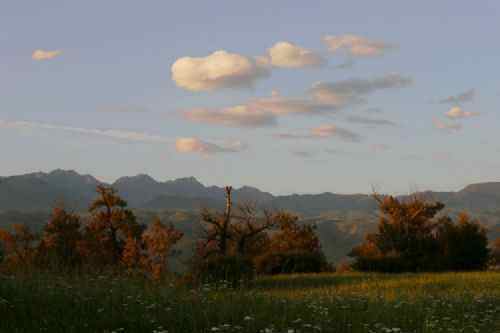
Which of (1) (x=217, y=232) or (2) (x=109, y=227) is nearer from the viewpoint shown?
(1) (x=217, y=232)

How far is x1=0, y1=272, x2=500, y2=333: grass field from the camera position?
11477 millimetres

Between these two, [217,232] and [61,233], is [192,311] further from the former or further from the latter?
[61,233]

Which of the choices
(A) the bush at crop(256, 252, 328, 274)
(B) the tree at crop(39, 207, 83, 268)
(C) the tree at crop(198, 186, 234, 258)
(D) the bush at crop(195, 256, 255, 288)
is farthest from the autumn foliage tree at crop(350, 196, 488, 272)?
(B) the tree at crop(39, 207, 83, 268)

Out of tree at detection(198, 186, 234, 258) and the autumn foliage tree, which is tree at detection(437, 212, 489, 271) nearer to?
the autumn foliage tree

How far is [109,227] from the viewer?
51.5 m

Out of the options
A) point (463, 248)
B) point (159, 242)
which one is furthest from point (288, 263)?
point (159, 242)

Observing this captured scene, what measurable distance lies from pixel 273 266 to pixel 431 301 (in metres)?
20.8

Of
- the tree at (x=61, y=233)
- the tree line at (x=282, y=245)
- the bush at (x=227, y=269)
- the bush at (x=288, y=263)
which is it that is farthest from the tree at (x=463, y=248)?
the tree at (x=61, y=233)

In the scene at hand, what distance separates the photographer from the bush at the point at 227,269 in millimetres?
27641

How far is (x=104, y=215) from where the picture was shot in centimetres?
5128

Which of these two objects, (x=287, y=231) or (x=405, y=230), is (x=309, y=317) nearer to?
(x=405, y=230)

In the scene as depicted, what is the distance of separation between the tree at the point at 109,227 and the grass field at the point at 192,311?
1340 inches

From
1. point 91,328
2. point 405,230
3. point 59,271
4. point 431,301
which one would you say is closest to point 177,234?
point 405,230

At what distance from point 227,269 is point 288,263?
10.7 m
